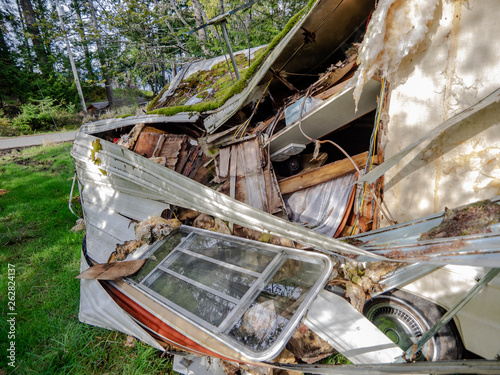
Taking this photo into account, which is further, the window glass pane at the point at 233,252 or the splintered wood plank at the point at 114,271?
the splintered wood plank at the point at 114,271

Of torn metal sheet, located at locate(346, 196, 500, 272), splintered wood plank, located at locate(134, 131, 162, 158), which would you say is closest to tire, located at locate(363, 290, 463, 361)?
torn metal sheet, located at locate(346, 196, 500, 272)

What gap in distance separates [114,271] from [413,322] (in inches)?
103

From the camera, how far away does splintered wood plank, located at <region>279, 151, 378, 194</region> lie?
2.48 m

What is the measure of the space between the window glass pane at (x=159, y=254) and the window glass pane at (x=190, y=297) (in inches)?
4.0

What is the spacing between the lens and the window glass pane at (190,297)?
177cm

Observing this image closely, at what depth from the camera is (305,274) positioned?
1.92 metres

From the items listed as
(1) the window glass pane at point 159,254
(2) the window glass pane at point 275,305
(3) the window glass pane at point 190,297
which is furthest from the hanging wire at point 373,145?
(1) the window glass pane at point 159,254

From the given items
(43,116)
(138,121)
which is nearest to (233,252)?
(138,121)

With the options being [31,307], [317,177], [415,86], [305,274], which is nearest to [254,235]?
[305,274]

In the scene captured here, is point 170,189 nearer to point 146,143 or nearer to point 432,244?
point 146,143

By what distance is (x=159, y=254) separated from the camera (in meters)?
2.50

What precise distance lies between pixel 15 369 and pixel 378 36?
413cm

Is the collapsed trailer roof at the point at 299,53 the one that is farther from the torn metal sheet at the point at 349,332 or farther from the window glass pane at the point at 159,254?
the torn metal sheet at the point at 349,332

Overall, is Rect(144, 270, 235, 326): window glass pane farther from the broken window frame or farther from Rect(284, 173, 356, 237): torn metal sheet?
Rect(284, 173, 356, 237): torn metal sheet
